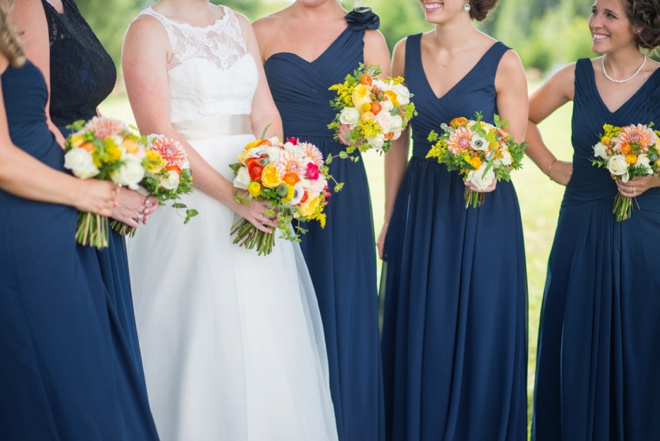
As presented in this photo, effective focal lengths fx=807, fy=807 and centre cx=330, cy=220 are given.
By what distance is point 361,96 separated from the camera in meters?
4.07

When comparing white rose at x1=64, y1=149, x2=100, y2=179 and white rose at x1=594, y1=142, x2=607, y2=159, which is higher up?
white rose at x1=594, y1=142, x2=607, y2=159

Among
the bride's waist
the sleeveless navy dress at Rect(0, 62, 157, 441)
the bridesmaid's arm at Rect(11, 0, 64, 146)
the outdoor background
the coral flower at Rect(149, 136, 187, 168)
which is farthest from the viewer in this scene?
the outdoor background

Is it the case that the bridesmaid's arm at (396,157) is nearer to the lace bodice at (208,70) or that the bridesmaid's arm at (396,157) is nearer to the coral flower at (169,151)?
the lace bodice at (208,70)

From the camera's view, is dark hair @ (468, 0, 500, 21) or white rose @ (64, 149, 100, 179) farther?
A: dark hair @ (468, 0, 500, 21)

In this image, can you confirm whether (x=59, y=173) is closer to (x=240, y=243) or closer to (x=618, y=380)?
(x=240, y=243)

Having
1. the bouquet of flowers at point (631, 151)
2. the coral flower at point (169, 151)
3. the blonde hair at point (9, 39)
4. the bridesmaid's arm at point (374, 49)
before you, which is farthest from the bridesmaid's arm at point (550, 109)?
the blonde hair at point (9, 39)

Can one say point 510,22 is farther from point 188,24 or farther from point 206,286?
point 206,286

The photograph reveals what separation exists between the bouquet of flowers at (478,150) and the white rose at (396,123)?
0.67ft

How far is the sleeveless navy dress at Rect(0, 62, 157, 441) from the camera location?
288 cm

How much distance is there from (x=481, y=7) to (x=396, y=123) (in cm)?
108

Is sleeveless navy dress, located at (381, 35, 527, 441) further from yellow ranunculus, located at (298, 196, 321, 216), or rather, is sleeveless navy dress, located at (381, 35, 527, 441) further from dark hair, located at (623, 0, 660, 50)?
yellow ranunculus, located at (298, 196, 321, 216)

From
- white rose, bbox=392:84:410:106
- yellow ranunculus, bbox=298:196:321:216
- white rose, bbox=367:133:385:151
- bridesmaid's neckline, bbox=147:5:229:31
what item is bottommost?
yellow ranunculus, bbox=298:196:321:216

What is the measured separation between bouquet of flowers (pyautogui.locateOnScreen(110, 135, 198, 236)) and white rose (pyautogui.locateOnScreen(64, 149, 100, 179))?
25cm

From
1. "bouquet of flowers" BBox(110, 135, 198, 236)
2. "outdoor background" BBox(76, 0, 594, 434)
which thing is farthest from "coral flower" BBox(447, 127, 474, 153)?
"outdoor background" BBox(76, 0, 594, 434)
